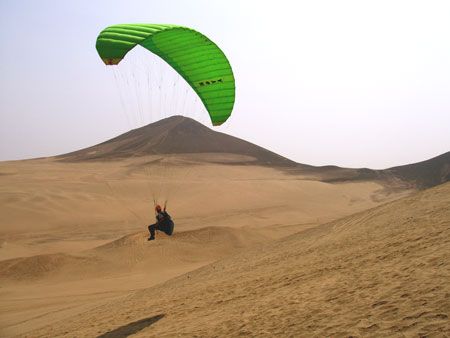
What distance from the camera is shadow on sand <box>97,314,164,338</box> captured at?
8.22 meters

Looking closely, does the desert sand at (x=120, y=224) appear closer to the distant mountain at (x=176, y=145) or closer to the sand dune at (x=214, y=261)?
the sand dune at (x=214, y=261)

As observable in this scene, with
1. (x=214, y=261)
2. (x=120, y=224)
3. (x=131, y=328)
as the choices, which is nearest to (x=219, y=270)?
(x=131, y=328)

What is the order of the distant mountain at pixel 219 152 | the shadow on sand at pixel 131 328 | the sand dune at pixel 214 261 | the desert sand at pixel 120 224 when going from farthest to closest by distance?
the distant mountain at pixel 219 152 < the desert sand at pixel 120 224 < the shadow on sand at pixel 131 328 < the sand dune at pixel 214 261

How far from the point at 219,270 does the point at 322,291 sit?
621cm

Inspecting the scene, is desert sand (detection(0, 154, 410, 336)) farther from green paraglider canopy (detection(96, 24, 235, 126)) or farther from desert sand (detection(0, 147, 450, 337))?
green paraglider canopy (detection(96, 24, 235, 126))

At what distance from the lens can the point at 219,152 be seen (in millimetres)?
76562

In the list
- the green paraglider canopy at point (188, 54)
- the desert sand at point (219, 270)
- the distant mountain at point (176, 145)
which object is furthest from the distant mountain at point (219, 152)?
the green paraglider canopy at point (188, 54)

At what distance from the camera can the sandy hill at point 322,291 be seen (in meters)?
5.18

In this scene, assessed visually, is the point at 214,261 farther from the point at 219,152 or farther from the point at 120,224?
the point at 219,152

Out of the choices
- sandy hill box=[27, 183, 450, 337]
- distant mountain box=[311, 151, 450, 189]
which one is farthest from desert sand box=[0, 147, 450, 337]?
distant mountain box=[311, 151, 450, 189]

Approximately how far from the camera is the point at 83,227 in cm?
2677

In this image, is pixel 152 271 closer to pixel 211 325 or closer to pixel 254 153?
pixel 211 325

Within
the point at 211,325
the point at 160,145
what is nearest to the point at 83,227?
the point at 211,325

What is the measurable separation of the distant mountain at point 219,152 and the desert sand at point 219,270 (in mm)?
28117
